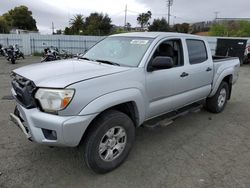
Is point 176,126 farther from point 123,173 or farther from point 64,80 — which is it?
point 64,80

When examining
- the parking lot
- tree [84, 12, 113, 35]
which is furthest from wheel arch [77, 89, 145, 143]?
tree [84, 12, 113, 35]

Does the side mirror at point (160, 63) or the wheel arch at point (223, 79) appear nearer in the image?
the side mirror at point (160, 63)

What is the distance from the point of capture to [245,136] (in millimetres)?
4406

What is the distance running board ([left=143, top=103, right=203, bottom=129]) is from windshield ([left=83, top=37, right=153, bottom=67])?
104 centimetres

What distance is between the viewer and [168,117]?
420 centimetres

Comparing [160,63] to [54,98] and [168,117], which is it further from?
[54,98]

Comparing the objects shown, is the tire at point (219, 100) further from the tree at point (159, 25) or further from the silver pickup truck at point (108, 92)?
the tree at point (159, 25)

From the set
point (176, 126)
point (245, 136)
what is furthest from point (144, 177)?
point (245, 136)

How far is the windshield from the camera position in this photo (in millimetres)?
3483

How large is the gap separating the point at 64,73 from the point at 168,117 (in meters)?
2.08

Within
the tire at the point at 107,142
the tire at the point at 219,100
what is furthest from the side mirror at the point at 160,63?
the tire at the point at 219,100

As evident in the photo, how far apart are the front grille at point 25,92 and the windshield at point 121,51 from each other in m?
1.24

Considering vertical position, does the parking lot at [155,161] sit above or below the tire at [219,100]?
below

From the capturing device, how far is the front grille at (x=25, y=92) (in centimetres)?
271
